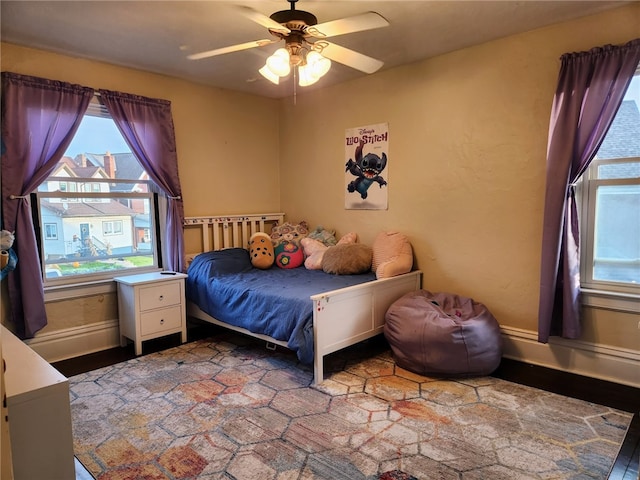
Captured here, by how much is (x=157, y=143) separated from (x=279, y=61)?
1.84 m

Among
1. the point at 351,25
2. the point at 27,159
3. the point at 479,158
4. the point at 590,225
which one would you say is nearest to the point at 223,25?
the point at 351,25

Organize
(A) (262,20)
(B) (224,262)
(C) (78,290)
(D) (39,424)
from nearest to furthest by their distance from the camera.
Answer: (D) (39,424) → (A) (262,20) → (C) (78,290) → (B) (224,262)

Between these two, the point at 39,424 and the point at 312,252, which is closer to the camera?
the point at 39,424

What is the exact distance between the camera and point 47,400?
1508 millimetres

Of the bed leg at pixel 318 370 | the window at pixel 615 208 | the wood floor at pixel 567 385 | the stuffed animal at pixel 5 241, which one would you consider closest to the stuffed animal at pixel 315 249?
the bed leg at pixel 318 370

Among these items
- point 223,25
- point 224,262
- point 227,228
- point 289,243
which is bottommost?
point 224,262

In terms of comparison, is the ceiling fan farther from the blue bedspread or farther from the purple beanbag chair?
the purple beanbag chair

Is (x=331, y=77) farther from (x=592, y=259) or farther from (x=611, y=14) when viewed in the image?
(x=592, y=259)

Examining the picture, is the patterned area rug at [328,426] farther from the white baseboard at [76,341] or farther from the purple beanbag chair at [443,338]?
the white baseboard at [76,341]

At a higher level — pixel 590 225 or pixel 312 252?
pixel 590 225

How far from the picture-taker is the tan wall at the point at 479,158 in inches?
113

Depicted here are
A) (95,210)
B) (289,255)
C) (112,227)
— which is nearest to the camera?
(95,210)

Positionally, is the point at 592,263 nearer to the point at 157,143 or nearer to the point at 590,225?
the point at 590,225

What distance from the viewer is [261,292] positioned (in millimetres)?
3168
